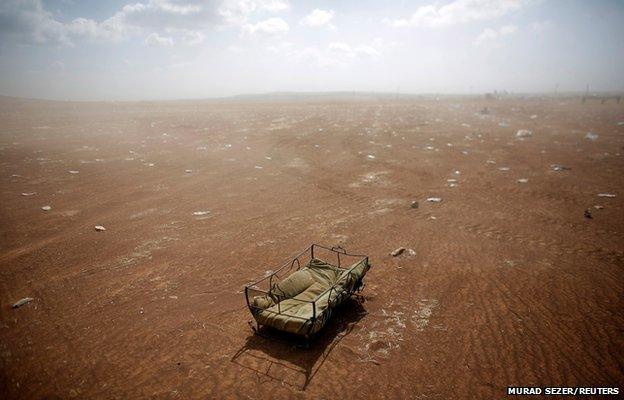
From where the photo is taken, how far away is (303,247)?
291 inches

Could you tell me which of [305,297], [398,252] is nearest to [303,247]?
[398,252]

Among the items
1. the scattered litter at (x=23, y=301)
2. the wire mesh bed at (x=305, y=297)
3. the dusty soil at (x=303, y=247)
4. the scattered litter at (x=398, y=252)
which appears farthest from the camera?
the scattered litter at (x=398, y=252)

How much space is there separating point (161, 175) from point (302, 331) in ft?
37.6

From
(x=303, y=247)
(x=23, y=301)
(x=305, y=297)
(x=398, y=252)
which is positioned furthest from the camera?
(x=303, y=247)

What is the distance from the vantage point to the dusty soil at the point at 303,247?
4074 millimetres

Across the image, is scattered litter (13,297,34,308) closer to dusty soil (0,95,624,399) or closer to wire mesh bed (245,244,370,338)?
dusty soil (0,95,624,399)

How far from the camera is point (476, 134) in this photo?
67.1 ft

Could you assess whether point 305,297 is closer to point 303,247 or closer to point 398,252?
point 303,247

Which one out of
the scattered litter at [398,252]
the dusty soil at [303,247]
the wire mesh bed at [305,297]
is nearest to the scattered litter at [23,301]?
the dusty soil at [303,247]

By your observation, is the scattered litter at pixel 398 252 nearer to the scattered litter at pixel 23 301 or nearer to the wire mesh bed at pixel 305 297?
the wire mesh bed at pixel 305 297

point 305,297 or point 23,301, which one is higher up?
point 305,297

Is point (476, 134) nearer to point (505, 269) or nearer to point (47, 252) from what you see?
point (505, 269)

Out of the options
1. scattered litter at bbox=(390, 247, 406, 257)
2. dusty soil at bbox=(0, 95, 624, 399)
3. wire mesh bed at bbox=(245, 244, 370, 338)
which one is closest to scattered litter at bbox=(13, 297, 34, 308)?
dusty soil at bbox=(0, 95, 624, 399)

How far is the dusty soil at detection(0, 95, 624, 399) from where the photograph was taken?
13.4ft
